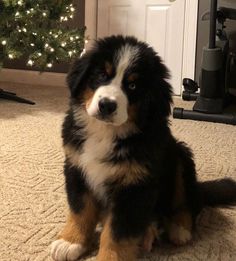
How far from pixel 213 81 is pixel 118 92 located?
1.80 metres

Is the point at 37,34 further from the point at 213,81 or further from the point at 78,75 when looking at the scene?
the point at 78,75

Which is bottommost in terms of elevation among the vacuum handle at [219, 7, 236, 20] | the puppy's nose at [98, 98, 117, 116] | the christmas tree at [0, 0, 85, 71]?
the puppy's nose at [98, 98, 117, 116]

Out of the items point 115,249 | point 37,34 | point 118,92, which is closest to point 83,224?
point 115,249

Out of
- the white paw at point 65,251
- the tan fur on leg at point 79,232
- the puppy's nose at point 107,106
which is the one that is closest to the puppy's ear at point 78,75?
the puppy's nose at point 107,106

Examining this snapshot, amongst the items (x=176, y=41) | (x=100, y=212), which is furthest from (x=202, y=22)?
(x=100, y=212)

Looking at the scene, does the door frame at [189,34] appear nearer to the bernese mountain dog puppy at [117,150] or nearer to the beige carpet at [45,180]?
the beige carpet at [45,180]

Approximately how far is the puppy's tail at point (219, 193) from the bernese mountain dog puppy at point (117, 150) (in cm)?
25

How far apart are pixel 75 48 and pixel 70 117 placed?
1.87 metres

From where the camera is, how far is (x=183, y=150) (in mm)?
1403

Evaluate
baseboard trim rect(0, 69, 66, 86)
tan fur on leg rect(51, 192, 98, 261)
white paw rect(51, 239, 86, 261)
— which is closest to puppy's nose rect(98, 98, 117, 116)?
tan fur on leg rect(51, 192, 98, 261)

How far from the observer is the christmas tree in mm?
2932

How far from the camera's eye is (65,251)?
47.8 inches

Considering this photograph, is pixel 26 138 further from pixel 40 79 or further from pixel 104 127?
pixel 40 79

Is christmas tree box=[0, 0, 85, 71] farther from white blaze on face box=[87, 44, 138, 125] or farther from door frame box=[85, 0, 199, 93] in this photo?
white blaze on face box=[87, 44, 138, 125]
